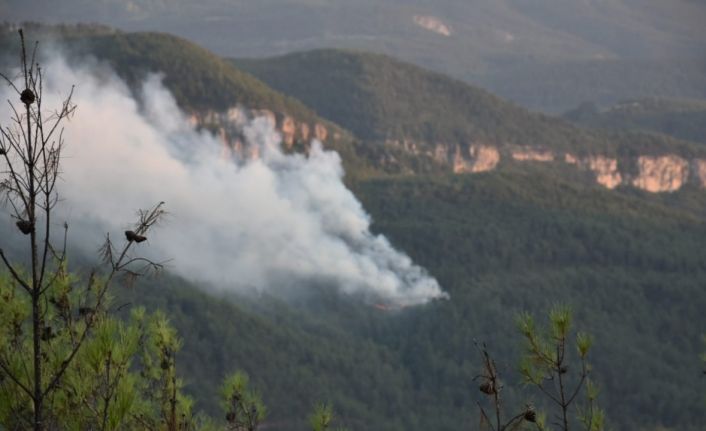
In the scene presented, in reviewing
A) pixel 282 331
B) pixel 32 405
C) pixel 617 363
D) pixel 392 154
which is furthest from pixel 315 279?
pixel 32 405

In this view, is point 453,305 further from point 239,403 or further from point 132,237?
point 132,237

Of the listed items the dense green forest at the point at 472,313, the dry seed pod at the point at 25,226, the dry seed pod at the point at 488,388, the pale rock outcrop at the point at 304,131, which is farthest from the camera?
the pale rock outcrop at the point at 304,131

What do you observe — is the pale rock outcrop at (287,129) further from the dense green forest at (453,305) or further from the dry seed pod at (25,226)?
the dry seed pod at (25,226)

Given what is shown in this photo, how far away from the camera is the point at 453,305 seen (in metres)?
120

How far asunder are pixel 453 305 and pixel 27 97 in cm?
10982

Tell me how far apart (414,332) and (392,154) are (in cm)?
6124

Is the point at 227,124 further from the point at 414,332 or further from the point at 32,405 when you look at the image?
the point at 32,405

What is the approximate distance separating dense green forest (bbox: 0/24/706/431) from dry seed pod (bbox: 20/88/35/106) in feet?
196

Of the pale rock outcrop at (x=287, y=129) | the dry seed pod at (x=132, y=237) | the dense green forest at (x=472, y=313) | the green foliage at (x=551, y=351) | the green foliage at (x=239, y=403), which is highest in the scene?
the dry seed pod at (x=132, y=237)

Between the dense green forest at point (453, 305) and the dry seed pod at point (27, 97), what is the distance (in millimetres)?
59672

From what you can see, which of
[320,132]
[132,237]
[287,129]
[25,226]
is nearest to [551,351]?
[132,237]

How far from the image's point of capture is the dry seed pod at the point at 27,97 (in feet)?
36.2

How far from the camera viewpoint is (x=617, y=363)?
10431 cm

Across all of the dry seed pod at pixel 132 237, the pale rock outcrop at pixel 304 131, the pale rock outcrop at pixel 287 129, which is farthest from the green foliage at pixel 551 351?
the pale rock outcrop at pixel 304 131
